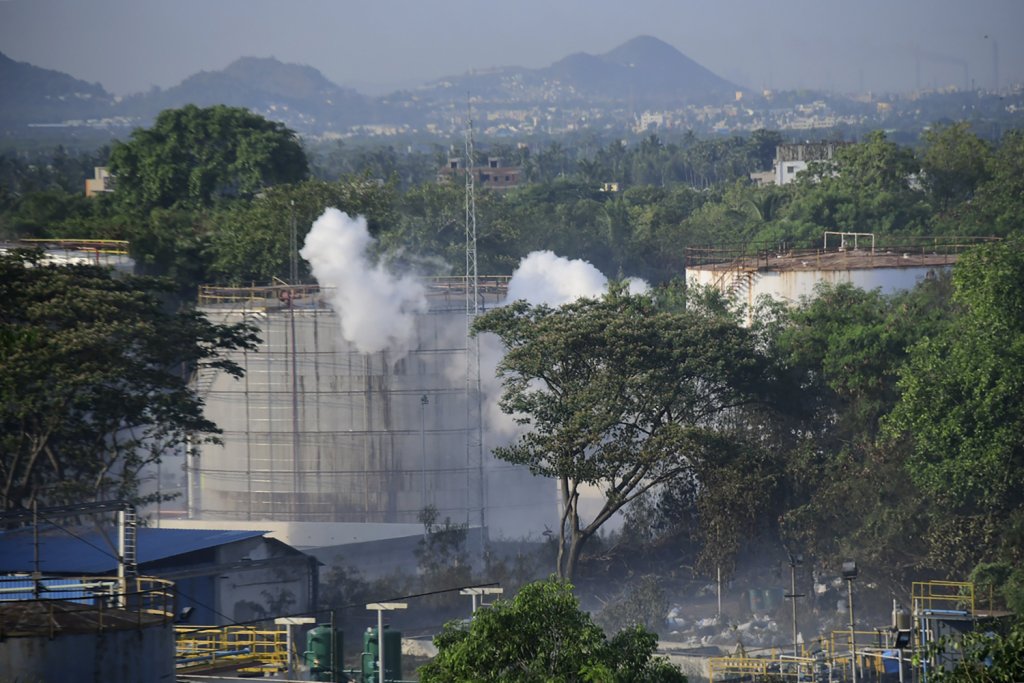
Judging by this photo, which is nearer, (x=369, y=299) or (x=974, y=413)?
(x=974, y=413)

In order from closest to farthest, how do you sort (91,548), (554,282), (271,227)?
(91,548)
(554,282)
(271,227)

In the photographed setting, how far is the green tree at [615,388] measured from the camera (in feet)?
124

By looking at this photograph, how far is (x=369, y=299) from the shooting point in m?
42.1

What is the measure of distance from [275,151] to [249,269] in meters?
17.7

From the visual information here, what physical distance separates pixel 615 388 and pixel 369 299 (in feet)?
24.9

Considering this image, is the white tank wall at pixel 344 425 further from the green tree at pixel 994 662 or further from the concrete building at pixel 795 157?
the concrete building at pixel 795 157

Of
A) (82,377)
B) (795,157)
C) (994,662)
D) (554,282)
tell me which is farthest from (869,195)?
(795,157)

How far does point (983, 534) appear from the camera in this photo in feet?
116

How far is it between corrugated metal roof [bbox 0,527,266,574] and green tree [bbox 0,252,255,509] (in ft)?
3.96

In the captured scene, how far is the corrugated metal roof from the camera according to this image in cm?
3191

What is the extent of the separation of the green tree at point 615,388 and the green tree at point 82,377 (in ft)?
23.6

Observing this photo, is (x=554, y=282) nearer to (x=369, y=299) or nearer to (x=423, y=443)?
(x=369, y=299)

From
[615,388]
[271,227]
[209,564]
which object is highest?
[271,227]

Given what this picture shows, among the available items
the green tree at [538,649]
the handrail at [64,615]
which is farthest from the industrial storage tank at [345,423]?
the green tree at [538,649]
